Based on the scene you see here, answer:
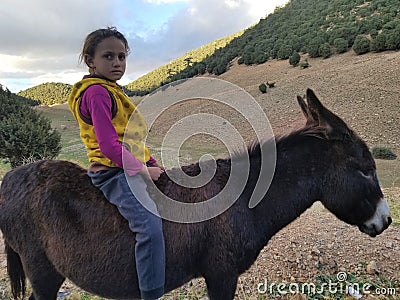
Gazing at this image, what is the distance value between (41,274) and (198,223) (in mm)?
1246

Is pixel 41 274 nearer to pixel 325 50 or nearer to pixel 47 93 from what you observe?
pixel 325 50

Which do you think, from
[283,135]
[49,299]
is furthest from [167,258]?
[283,135]

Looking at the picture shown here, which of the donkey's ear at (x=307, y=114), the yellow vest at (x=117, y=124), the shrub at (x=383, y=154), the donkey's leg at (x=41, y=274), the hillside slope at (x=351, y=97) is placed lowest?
the shrub at (x=383, y=154)

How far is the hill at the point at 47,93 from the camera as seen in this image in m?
53.0

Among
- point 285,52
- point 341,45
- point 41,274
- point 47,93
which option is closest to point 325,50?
point 341,45

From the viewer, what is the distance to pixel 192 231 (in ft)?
7.89

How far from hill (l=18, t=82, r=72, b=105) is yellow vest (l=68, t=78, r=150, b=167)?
52666 millimetres

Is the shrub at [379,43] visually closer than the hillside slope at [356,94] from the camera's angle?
No

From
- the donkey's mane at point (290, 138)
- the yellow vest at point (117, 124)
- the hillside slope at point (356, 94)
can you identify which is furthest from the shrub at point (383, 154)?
the yellow vest at point (117, 124)

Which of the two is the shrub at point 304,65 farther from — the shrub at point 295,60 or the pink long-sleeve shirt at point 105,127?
the pink long-sleeve shirt at point 105,127

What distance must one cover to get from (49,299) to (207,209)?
142 centimetres

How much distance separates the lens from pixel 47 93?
56562 mm

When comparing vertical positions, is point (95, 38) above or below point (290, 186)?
above

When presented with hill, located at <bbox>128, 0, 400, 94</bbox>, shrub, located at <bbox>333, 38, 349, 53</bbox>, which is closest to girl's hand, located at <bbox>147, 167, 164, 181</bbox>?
hill, located at <bbox>128, 0, 400, 94</bbox>
